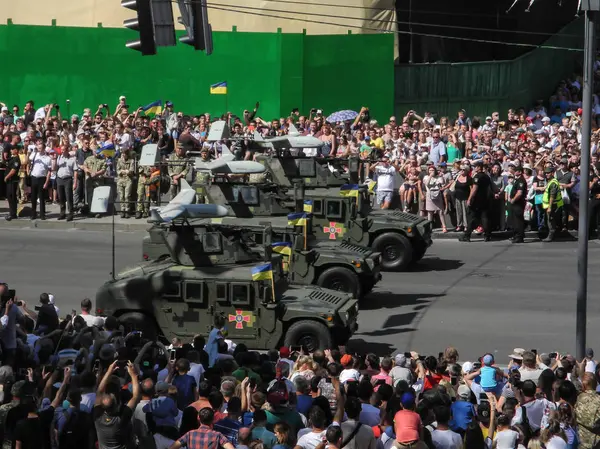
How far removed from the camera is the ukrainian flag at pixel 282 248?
20297mm

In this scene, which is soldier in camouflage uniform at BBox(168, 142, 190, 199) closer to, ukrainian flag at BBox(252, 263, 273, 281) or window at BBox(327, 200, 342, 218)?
window at BBox(327, 200, 342, 218)

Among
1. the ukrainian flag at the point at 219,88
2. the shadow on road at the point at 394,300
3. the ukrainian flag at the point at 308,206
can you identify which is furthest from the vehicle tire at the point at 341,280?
the ukrainian flag at the point at 219,88

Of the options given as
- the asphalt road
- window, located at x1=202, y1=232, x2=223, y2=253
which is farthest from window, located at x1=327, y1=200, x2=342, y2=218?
window, located at x1=202, y1=232, x2=223, y2=253

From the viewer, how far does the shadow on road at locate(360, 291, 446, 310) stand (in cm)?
2280

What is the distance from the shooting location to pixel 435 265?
26.5 meters

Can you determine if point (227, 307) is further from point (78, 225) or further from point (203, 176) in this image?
point (78, 225)

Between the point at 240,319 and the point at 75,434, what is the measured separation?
7.23m

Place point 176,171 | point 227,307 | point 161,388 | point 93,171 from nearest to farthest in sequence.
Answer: point 161,388, point 227,307, point 176,171, point 93,171

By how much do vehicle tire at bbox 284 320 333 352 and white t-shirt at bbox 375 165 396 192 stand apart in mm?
11477

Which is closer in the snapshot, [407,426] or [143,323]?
[407,426]

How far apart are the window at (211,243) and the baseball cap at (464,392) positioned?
6.16 metres

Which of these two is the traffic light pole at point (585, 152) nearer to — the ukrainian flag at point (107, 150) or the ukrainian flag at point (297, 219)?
the ukrainian flag at point (297, 219)

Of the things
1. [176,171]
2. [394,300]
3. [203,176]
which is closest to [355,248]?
[394,300]

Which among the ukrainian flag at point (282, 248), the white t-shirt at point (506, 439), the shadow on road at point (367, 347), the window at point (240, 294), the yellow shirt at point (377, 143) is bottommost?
the shadow on road at point (367, 347)
